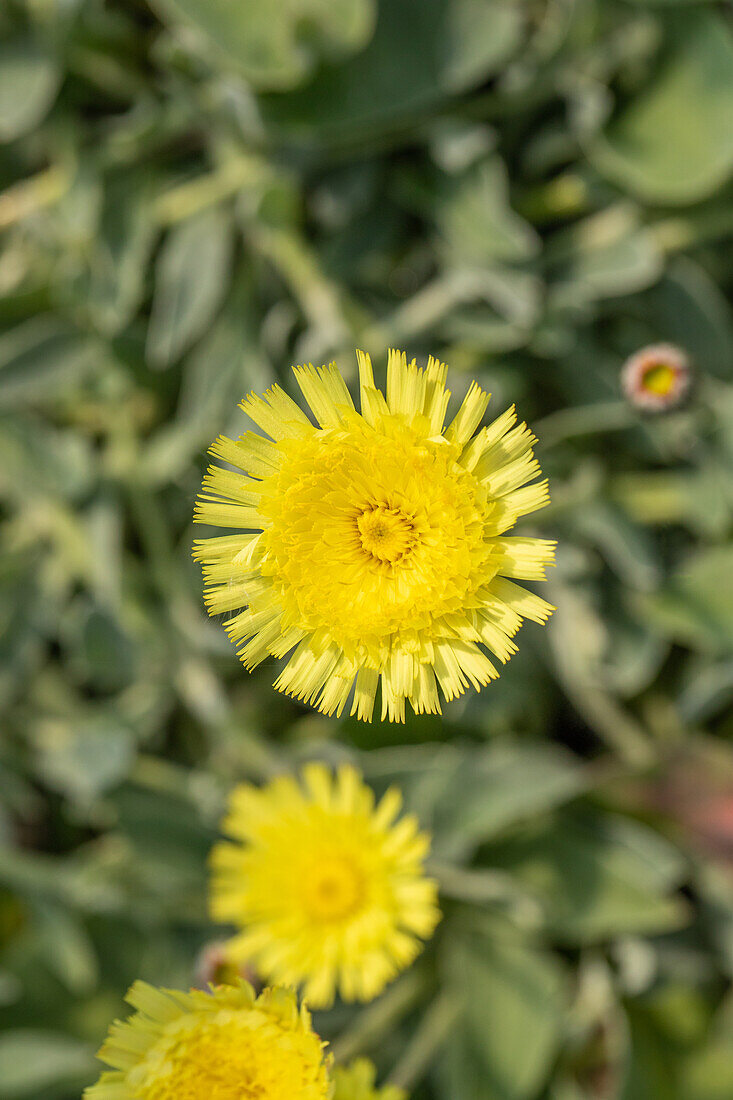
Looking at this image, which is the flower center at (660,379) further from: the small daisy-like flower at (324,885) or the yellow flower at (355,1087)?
the yellow flower at (355,1087)

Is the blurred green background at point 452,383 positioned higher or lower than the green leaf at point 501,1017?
higher

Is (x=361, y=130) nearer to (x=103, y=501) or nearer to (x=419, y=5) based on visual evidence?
(x=419, y=5)

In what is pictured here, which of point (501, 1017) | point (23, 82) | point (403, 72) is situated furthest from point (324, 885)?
point (23, 82)

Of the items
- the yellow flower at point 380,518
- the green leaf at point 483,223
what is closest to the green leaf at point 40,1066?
the yellow flower at point 380,518

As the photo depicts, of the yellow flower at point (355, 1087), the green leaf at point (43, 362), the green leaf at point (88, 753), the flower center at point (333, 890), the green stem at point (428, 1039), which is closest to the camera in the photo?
the yellow flower at point (355, 1087)

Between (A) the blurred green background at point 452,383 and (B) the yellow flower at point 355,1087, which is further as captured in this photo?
(A) the blurred green background at point 452,383

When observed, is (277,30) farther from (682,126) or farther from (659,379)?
(659,379)
